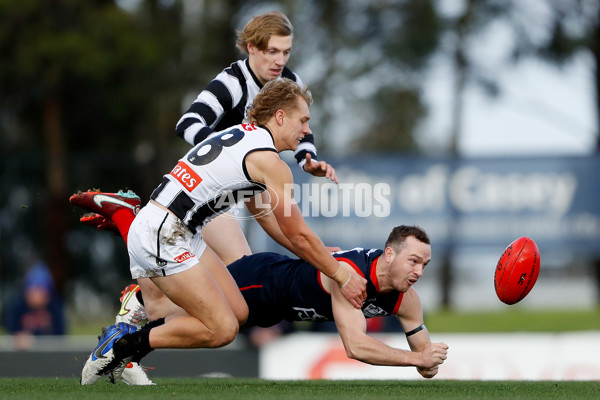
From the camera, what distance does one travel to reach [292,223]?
232 inches

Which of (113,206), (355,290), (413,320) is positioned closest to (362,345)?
(355,290)

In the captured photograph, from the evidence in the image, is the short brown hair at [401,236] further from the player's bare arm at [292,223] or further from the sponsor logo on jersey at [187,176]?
the sponsor logo on jersey at [187,176]

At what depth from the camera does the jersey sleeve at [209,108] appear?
260 inches

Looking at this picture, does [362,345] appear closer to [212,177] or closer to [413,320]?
[413,320]

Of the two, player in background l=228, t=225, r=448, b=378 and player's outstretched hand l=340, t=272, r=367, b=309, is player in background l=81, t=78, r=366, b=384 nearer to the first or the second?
player's outstretched hand l=340, t=272, r=367, b=309

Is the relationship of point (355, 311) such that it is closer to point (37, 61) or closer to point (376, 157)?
point (376, 157)

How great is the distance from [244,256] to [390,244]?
1.12 meters

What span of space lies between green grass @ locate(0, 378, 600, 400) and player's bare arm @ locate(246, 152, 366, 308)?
2.15 ft

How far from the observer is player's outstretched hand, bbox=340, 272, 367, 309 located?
603 cm

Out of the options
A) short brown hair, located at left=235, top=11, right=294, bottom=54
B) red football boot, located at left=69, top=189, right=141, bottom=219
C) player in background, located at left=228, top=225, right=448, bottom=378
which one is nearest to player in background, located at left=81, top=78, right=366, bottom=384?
player in background, located at left=228, top=225, right=448, bottom=378

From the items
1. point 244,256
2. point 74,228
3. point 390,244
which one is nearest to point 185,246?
point 244,256

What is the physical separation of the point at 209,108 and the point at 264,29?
666 mm

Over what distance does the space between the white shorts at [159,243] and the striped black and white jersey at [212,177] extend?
69mm

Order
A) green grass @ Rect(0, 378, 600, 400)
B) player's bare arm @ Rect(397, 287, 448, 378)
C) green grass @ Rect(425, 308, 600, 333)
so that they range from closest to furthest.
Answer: green grass @ Rect(0, 378, 600, 400)
player's bare arm @ Rect(397, 287, 448, 378)
green grass @ Rect(425, 308, 600, 333)
